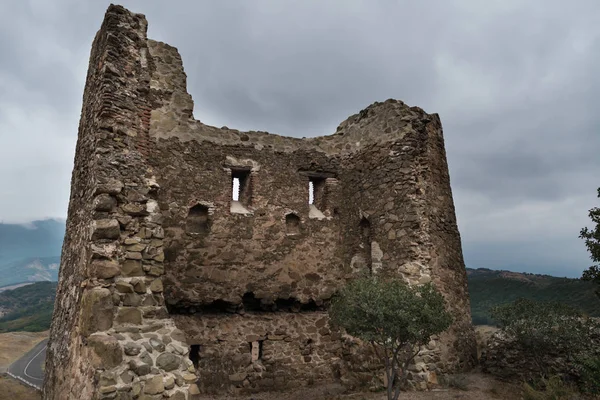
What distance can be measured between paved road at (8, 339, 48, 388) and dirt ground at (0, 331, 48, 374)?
1.98ft

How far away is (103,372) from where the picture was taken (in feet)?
16.0

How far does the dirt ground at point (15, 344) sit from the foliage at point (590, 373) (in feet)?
117

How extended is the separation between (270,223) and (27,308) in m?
85.6

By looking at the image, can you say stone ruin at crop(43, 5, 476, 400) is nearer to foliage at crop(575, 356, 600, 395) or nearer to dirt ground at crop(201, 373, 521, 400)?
dirt ground at crop(201, 373, 521, 400)

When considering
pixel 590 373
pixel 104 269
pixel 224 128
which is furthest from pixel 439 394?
pixel 224 128

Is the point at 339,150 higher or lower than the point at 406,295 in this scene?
higher

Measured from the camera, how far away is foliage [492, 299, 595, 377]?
9078 millimetres

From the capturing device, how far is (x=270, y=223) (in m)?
11.2

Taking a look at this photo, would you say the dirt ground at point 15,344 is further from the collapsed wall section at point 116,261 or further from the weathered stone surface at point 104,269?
the weathered stone surface at point 104,269

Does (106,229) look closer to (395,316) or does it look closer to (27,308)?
(395,316)

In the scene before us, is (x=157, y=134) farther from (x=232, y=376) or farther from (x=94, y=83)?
(x=232, y=376)

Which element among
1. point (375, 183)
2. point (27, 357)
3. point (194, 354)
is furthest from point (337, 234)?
point (27, 357)

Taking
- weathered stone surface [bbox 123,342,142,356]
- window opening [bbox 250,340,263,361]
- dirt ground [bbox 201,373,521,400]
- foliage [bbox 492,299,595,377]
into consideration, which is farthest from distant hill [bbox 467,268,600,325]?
weathered stone surface [bbox 123,342,142,356]

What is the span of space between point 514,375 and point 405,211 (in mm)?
4984
